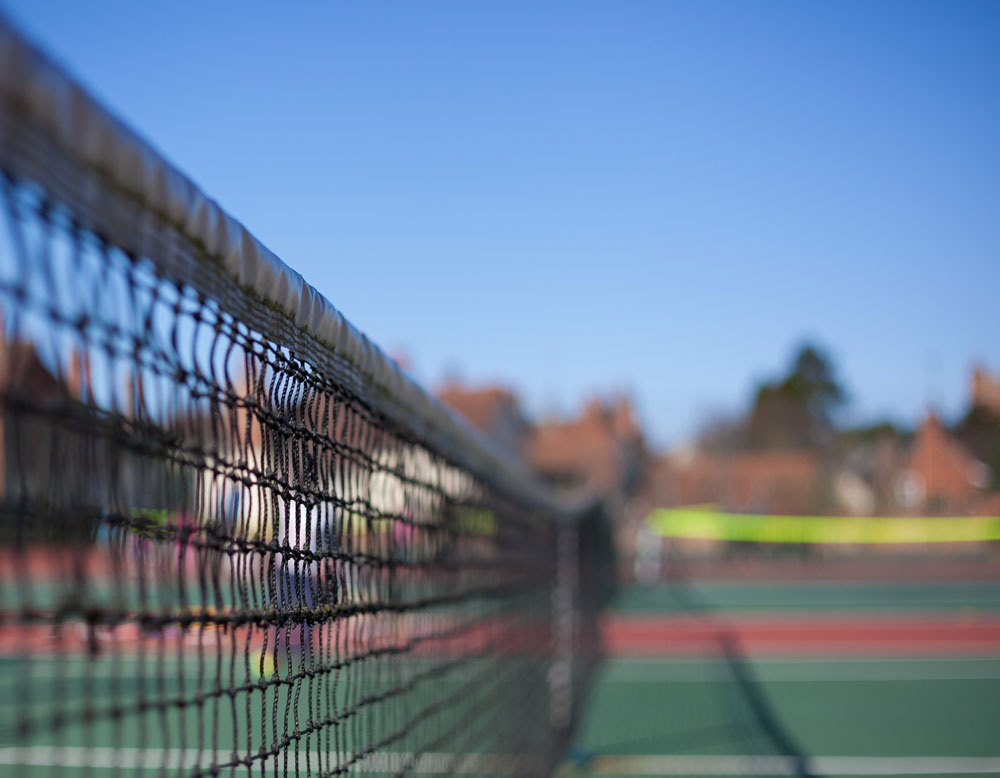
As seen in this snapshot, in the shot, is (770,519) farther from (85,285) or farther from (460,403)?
(85,285)

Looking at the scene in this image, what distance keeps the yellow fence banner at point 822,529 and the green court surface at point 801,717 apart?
66.0 ft

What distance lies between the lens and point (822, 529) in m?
36.2

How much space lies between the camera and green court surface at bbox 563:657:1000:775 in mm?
6312

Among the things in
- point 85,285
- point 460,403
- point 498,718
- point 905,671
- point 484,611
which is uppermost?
point 460,403

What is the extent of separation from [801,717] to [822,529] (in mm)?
29440

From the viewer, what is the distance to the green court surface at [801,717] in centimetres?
631

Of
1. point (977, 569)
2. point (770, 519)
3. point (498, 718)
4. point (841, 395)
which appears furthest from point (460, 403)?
point (498, 718)

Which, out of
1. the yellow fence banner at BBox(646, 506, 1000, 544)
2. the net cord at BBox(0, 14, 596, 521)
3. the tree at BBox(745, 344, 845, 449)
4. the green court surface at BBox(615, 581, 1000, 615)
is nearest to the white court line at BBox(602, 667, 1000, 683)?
the green court surface at BBox(615, 581, 1000, 615)

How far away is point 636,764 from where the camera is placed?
20.3 ft

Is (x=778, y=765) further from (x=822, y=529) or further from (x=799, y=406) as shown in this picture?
(x=799, y=406)

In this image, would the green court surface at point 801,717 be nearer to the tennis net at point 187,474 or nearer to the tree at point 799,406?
the tennis net at point 187,474

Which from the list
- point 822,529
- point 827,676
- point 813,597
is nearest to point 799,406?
point 822,529

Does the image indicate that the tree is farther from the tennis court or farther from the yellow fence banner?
the tennis court

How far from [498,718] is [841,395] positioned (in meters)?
88.2
